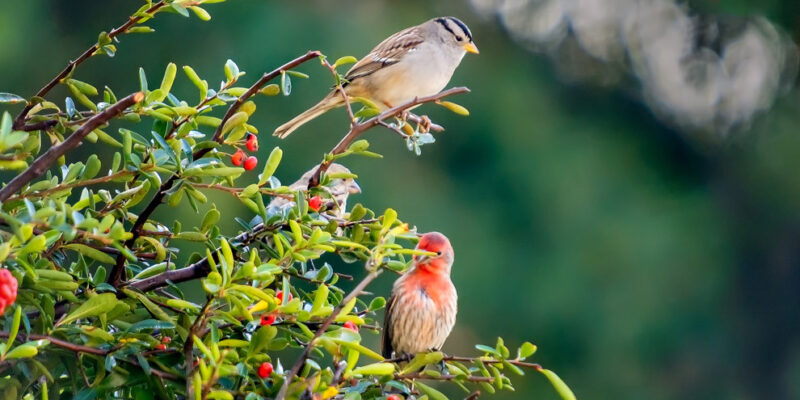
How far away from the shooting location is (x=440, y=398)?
2.12 meters

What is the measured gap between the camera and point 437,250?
3164 millimetres

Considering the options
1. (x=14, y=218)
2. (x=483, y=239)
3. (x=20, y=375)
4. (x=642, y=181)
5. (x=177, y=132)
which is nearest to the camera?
(x=14, y=218)

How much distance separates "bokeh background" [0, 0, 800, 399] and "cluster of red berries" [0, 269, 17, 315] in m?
6.51

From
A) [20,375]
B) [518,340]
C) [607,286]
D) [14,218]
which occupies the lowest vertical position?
[20,375]

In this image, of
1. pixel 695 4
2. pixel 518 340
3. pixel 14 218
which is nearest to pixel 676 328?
pixel 518 340

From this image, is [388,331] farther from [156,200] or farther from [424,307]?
[156,200]

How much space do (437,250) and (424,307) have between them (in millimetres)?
282

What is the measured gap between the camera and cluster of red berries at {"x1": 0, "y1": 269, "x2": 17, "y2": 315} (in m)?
1.59

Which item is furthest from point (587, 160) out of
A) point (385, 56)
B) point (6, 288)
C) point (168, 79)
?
point (6, 288)

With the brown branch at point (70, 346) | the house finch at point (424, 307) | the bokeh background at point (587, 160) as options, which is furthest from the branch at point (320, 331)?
the bokeh background at point (587, 160)

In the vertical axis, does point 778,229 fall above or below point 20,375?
above

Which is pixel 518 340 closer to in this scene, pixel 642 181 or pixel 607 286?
pixel 607 286

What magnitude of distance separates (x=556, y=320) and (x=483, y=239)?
85 cm

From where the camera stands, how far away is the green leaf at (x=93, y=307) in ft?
5.95
